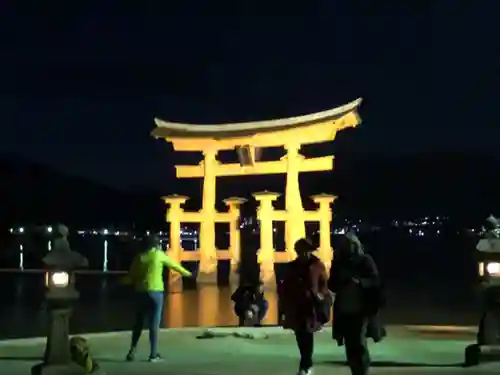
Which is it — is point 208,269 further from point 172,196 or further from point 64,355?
point 64,355

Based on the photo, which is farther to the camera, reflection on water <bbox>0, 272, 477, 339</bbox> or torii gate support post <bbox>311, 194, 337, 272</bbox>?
torii gate support post <bbox>311, 194, 337, 272</bbox>

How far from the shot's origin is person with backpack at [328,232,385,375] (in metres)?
7.08

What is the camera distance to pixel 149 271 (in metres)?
9.52

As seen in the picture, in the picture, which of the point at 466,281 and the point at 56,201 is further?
the point at 56,201

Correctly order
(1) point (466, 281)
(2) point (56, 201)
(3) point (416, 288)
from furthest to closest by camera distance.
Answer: (2) point (56, 201) → (1) point (466, 281) → (3) point (416, 288)

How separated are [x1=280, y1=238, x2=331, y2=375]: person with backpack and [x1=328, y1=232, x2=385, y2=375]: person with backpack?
57cm

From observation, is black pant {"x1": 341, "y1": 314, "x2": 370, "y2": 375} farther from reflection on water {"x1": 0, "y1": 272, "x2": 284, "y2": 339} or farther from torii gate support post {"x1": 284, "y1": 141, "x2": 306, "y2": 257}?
torii gate support post {"x1": 284, "y1": 141, "x2": 306, "y2": 257}

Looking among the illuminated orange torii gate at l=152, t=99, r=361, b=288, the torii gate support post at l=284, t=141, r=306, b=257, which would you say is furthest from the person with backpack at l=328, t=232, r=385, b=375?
the torii gate support post at l=284, t=141, r=306, b=257

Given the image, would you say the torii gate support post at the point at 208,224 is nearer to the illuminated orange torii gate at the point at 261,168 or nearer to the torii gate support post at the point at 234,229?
the illuminated orange torii gate at the point at 261,168

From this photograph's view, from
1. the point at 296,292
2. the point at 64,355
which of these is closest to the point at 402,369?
the point at 296,292

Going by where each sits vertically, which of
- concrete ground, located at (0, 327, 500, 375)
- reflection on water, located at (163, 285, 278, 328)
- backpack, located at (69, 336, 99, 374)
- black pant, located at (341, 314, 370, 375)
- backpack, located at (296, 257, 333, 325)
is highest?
backpack, located at (296, 257, 333, 325)

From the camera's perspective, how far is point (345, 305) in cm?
709

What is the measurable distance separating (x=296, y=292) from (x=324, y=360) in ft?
8.39

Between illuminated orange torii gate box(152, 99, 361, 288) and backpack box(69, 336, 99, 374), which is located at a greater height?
illuminated orange torii gate box(152, 99, 361, 288)
